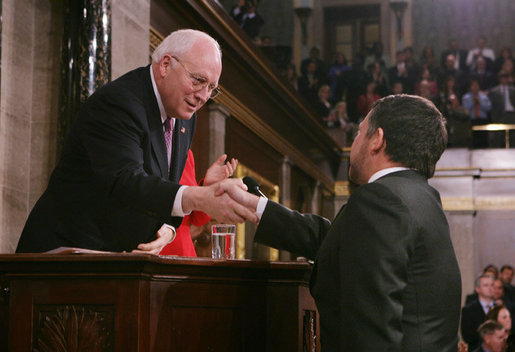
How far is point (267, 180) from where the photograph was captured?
31.9ft

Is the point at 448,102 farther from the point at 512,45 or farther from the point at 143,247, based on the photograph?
the point at 143,247

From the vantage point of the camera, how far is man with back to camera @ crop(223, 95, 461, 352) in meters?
2.08

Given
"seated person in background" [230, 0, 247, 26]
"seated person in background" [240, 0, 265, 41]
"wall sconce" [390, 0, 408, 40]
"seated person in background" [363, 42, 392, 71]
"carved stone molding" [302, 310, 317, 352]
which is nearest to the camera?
"carved stone molding" [302, 310, 317, 352]

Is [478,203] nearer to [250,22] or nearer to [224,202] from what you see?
[250,22]

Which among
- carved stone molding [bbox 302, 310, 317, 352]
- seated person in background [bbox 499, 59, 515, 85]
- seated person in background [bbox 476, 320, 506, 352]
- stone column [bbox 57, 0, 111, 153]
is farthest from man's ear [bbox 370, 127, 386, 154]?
seated person in background [bbox 499, 59, 515, 85]

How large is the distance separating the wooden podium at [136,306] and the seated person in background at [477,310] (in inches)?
224

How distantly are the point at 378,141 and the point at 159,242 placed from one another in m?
0.99

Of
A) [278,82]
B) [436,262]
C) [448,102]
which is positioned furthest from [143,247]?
[448,102]

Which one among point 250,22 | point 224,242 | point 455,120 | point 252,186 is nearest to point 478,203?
point 455,120

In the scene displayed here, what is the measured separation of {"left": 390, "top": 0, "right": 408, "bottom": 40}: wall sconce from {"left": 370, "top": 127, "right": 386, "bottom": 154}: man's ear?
16845 mm

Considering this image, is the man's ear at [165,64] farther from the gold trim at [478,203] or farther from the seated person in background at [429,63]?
the seated person in background at [429,63]

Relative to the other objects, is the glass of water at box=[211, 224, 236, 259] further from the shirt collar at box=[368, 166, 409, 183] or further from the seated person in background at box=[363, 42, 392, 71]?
the seated person in background at box=[363, 42, 392, 71]

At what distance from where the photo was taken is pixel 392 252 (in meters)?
2.10

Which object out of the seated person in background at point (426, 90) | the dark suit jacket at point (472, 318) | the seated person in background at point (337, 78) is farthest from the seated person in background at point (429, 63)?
the dark suit jacket at point (472, 318)
